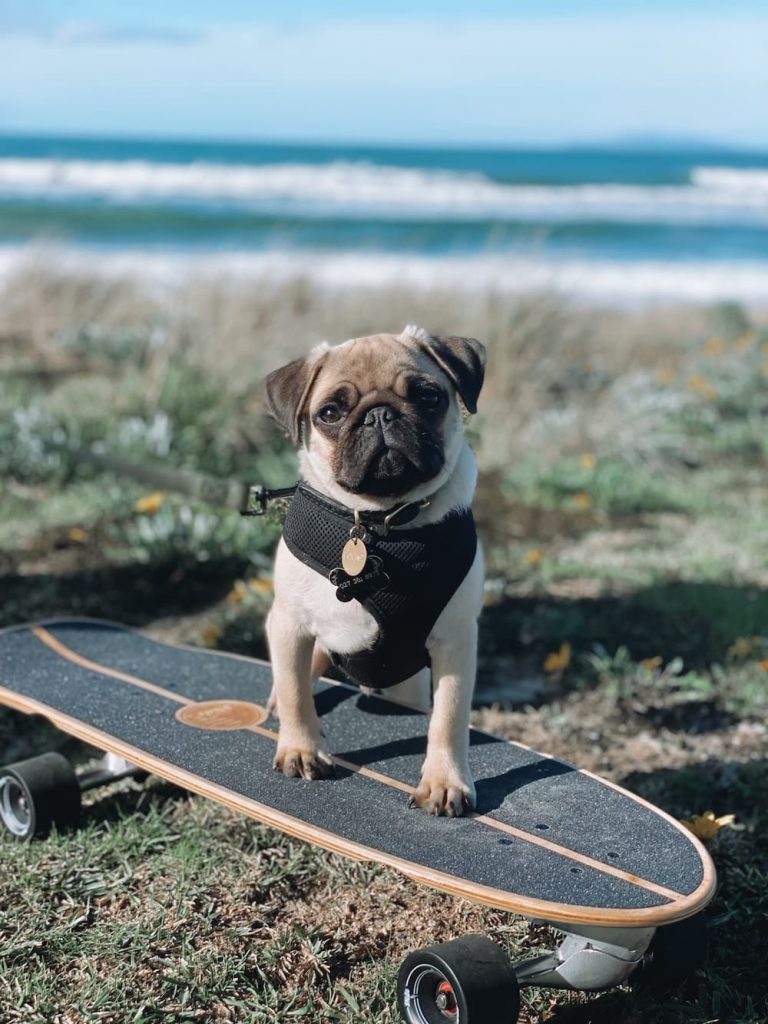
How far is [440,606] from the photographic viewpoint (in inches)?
96.7

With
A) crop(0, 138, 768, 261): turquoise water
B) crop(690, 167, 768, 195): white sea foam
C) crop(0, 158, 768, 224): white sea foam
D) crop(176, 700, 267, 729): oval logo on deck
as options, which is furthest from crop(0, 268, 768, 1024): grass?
crop(690, 167, 768, 195): white sea foam

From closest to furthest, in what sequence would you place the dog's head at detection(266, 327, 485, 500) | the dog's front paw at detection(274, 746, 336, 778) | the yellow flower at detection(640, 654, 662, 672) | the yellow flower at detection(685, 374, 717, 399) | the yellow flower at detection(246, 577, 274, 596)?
the dog's head at detection(266, 327, 485, 500)
the dog's front paw at detection(274, 746, 336, 778)
the yellow flower at detection(640, 654, 662, 672)
the yellow flower at detection(246, 577, 274, 596)
the yellow flower at detection(685, 374, 717, 399)

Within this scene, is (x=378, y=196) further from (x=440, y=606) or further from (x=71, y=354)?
(x=440, y=606)

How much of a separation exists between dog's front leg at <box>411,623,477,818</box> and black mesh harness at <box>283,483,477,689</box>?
83mm

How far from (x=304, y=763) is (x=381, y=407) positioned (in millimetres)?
895

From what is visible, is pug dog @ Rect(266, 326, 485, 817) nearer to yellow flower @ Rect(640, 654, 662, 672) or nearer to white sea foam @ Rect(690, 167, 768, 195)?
yellow flower @ Rect(640, 654, 662, 672)

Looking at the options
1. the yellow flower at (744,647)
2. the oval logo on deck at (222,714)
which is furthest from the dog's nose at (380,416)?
the yellow flower at (744,647)

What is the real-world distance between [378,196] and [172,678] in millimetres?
32448

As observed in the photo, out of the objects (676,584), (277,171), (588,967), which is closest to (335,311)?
(676,584)

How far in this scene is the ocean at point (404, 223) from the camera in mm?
10453

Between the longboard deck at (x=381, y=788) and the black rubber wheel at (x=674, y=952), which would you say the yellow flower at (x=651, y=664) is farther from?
the black rubber wheel at (x=674, y=952)

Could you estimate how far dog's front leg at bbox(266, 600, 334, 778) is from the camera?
255 centimetres

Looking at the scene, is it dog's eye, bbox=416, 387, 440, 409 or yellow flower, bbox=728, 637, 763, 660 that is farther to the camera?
yellow flower, bbox=728, 637, 763, 660

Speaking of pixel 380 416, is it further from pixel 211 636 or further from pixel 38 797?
pixel 211 636
